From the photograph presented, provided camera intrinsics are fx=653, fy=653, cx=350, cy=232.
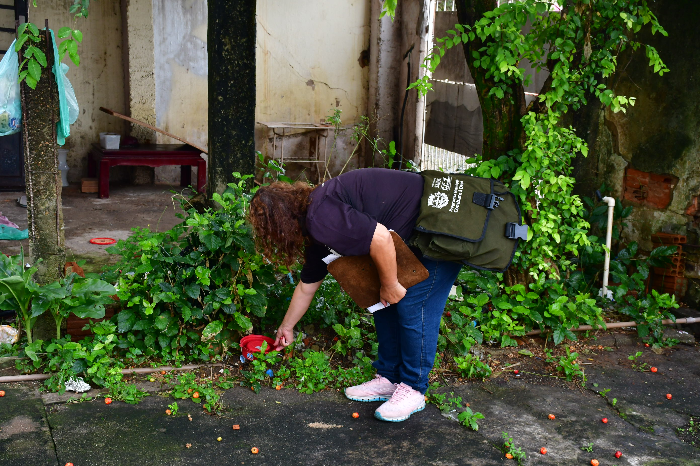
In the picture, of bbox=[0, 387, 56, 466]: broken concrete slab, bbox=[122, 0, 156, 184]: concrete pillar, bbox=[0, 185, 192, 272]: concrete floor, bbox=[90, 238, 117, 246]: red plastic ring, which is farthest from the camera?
bbox=[122, 0, 156, 184]: concrete pillar

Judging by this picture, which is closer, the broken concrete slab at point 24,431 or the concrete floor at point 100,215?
the broken concrete slab at point 24,431

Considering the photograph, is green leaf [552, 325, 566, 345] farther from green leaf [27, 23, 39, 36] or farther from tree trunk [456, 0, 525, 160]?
green leaf [27, 23, 39, 36]

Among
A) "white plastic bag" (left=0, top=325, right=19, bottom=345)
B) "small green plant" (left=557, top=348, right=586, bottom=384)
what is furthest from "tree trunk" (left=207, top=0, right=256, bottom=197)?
"small green plant" (left=557, top=348, right=586, bottom=384)

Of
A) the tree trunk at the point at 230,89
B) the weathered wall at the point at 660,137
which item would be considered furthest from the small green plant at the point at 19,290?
the weathered wall at the point at 660,137

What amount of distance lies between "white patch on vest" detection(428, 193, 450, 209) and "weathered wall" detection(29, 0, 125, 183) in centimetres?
751

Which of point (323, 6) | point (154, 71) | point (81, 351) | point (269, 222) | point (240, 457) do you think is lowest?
point (240, 457)

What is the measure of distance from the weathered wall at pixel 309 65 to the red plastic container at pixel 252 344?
6064mm

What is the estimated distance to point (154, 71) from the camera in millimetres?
9141

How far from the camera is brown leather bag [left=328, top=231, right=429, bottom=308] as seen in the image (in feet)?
10.4

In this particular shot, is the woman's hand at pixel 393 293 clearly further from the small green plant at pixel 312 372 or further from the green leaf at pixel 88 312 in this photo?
the green leaf at pixel 88 312

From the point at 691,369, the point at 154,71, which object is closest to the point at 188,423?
the point at 691,369

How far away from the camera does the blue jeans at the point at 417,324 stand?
3.29m

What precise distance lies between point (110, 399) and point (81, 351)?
1.13 ft

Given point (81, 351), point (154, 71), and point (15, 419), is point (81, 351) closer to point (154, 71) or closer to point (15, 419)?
point (15, 419)
